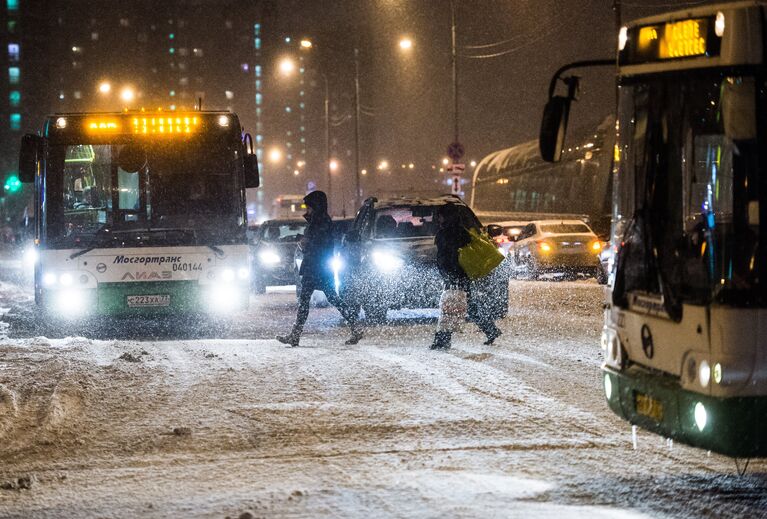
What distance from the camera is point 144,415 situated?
28.6ft

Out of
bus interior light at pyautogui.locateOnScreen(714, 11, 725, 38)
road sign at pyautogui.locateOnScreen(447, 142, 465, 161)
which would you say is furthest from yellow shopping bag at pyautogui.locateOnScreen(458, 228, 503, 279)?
road sign at pyautogui.locateOnScreen(447, 142, 465, 161)

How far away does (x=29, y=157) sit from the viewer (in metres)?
14.2

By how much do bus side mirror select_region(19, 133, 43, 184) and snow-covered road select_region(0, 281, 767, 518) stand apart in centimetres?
243

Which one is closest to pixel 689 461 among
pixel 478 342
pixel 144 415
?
pixel 144 415

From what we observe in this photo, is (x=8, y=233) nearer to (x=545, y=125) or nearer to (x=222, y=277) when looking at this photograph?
(x=222, y=277)

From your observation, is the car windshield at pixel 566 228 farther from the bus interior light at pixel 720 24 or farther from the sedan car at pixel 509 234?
the bus interior light at pixel 720 24

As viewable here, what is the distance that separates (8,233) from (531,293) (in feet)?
180

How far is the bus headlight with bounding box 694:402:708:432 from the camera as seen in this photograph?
5.60 meters

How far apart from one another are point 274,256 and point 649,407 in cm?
1818

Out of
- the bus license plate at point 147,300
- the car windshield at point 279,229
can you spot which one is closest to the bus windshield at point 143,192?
the bus license plate at point 147,300

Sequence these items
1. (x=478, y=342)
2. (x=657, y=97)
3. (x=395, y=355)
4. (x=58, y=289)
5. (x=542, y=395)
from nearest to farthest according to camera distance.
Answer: (x=657, y=97) < (x=542, y=395) < (x=395, y=355) < (x=478, y=342) < (x=58, y=289)

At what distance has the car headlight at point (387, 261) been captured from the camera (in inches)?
609

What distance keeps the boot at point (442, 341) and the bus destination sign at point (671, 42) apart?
20.9 feet

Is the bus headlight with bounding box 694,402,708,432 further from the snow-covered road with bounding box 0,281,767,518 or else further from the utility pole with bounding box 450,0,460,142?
the utility pole with bounding box 450,0,460,142
